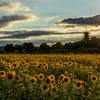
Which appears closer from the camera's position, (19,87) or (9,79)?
(9,79)

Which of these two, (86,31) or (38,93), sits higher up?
(86,31)

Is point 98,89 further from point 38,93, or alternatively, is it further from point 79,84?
point 38,93

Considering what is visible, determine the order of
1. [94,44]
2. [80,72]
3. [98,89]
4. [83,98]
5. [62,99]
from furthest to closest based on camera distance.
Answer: [94,44], [80,72], [98,89], [83,98], [62,99]

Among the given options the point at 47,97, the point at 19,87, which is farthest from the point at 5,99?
the point at 47,97

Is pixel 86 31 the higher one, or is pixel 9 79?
pixel 86 31

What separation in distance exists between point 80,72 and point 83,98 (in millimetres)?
3085

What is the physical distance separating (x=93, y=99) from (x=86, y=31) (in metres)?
85.6

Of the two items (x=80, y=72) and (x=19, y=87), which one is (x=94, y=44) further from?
(x=19, y=87)

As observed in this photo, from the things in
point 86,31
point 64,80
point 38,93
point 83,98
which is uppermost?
point 86,31

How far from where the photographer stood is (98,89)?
5820mm

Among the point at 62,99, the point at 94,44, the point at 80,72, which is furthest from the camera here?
the point at 94,44

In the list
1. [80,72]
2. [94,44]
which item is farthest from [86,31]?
[80,72]

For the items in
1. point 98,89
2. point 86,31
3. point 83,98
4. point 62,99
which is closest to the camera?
point 62,99

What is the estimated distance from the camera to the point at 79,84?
4.81 m
